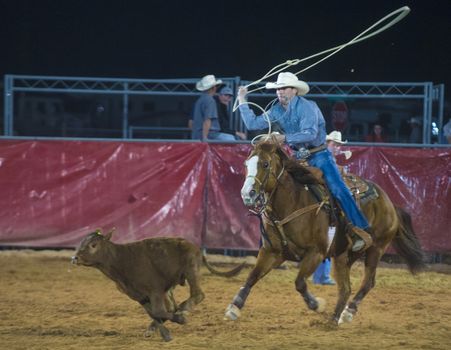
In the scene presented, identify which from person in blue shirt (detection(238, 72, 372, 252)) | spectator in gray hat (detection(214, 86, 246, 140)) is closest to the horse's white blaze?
person in blue shirt (detection(238, 72, 372, 252))

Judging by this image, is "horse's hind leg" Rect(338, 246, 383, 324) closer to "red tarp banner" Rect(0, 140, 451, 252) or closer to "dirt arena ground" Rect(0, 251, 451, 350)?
"dirt arena ground" Rect(0, 251, 451, 350)

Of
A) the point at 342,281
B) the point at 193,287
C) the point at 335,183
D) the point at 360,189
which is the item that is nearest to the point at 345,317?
the point at 342,281

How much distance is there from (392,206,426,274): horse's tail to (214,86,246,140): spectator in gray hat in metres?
3.93

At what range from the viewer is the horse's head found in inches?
258

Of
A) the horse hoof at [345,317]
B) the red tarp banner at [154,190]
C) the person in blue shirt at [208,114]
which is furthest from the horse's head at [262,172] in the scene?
the person in blue shirt at [208,114]

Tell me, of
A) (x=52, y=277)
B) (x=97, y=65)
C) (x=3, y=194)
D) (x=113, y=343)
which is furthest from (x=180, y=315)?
(x=97, y=65)

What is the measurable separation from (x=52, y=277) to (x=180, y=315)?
4034 mm

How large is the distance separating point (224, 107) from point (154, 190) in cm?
188

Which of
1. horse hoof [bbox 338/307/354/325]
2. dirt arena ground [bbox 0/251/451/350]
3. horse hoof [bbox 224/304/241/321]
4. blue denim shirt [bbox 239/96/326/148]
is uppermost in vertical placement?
blue denim shirt [bbox 239/96/326/148]

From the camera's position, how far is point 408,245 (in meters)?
8.78

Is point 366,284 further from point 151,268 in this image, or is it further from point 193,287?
point 151,268

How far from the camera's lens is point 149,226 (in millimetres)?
11547

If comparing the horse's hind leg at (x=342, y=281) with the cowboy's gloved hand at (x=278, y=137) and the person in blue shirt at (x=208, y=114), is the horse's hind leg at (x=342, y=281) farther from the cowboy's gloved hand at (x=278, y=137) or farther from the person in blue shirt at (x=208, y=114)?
the person in blue shirt at (x=208, y=114)

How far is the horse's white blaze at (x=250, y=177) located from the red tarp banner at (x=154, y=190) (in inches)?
187
